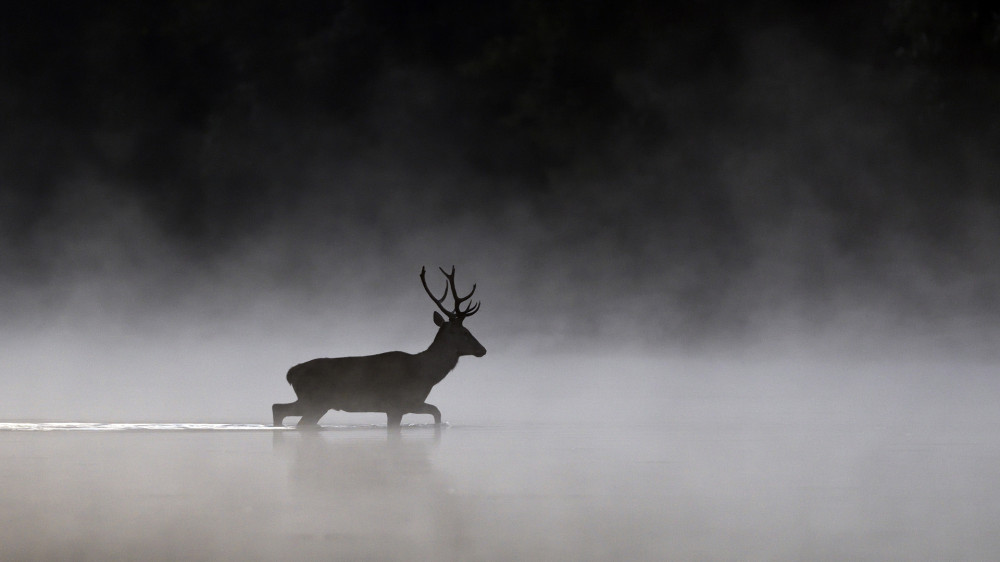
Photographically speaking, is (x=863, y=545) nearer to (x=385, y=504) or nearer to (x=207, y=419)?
(x=385, y=504)

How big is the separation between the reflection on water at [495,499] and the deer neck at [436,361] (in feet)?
9.17

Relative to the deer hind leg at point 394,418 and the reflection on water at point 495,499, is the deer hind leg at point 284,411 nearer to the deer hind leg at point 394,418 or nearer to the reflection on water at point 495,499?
the deer hind leg at point 394,418

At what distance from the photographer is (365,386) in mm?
12352

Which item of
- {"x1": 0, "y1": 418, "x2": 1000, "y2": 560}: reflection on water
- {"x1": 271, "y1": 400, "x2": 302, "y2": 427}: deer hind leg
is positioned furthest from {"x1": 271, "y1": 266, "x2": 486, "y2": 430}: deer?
{"x1": 0, "y1": 418, "x2": 1000, "y2": 560}: reflection on water

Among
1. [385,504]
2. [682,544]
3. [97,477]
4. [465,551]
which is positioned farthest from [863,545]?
[97,477]

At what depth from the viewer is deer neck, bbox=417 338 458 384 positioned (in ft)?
41.6

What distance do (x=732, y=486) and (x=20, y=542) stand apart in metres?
3.41

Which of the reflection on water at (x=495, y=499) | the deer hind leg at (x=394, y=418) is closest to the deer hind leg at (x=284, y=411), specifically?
the deer hind leg at (x=394, y=418)

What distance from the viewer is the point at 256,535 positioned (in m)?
4.22

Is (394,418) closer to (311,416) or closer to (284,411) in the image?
(311,416)

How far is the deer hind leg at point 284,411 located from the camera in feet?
40.0

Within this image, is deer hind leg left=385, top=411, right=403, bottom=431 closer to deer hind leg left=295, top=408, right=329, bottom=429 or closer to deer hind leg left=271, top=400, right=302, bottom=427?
deer hind leg left=295, top=408, right=329, bottom=429

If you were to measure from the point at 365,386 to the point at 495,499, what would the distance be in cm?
702

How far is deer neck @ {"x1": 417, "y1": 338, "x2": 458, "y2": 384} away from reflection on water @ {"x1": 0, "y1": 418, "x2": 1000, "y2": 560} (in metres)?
2.79
